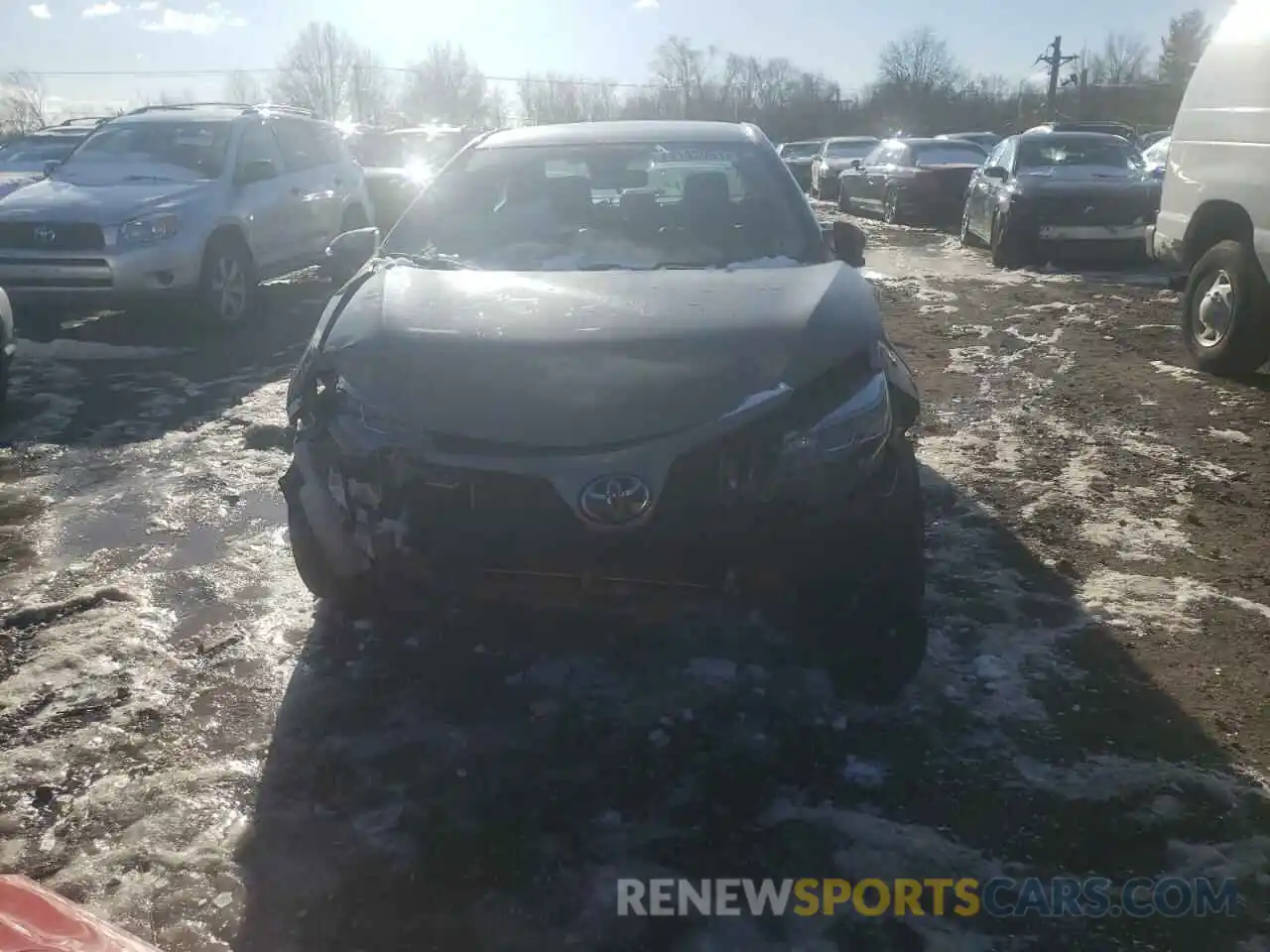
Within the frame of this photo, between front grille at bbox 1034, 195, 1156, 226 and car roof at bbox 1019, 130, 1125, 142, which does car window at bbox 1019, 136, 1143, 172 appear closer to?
car roof at bbox 1019, 130, 1125, 142

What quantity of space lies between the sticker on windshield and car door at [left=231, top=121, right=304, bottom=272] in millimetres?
5437

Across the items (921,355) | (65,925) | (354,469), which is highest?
(354,469)

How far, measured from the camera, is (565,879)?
2396mm

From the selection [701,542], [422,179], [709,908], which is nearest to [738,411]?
[701,542]

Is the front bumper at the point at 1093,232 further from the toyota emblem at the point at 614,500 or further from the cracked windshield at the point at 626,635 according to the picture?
the toyota emblem at the point at 614,500

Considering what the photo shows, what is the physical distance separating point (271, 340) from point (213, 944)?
23.2 ft

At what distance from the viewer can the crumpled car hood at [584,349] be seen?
111 inches

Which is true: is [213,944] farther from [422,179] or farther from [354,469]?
[422,179]

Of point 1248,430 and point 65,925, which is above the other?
point 65,925

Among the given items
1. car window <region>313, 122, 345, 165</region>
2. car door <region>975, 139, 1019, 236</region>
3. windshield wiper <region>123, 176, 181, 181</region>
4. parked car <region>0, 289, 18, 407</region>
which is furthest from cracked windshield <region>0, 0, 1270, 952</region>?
car door <region>975, 139, 1019, 236</region>

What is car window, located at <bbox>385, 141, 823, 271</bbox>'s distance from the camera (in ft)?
13.3

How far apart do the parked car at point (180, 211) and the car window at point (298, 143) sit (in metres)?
0.01

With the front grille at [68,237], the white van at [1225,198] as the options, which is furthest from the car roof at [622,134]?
the front grille at [68,237]

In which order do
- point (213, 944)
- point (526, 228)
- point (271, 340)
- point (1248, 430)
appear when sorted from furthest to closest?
1. point (271, 340)
2. point (1248, 430)
3. point (526, 228)
4. point (213, 944)
